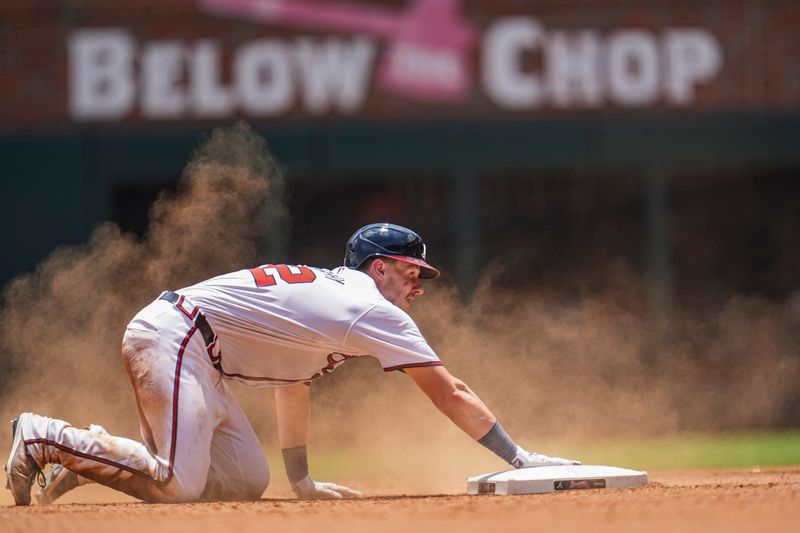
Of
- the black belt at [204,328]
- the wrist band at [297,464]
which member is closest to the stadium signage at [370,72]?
the wrist band at [297,464]

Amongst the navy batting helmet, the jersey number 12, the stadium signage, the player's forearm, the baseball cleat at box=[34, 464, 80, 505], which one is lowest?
the baseball cleat at box=[34, 464, 80, 505]

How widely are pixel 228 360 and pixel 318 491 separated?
0.89 m

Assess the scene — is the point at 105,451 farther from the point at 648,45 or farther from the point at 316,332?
the point at 648,45

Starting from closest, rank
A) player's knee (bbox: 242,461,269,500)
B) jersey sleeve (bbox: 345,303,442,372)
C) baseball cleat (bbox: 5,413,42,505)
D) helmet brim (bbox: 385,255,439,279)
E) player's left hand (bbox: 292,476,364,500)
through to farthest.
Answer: jersey sleeve (bbox: 345,303,442,372), baseball cleat (bbox: 5,413,42,505), helmet brim (bbox: 385,255,439,279), player's knee (bbox: 242,461,269,500), player's left hand (bbox: 292,476,364,500)

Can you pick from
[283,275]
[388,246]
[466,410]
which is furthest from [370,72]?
[466,410]

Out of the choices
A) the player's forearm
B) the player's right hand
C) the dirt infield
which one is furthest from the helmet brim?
the dirt infield

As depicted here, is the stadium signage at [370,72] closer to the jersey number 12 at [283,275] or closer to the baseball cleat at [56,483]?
the jersey number 12 at [283,275]

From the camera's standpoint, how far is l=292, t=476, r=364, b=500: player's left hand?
5.86 meters

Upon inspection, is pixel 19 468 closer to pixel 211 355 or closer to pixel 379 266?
pixel 211 355

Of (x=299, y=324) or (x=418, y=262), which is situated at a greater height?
(x=418, y=262)

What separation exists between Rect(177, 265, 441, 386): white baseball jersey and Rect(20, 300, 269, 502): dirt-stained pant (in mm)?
159

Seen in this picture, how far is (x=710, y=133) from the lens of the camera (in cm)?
1365

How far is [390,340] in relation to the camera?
5156 mm

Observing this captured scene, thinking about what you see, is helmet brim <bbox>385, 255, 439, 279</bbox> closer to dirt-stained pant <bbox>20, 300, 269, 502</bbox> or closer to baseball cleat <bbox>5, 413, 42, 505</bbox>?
dirt-stained pant <bbox>20, 300, 269, 502</bbox>
